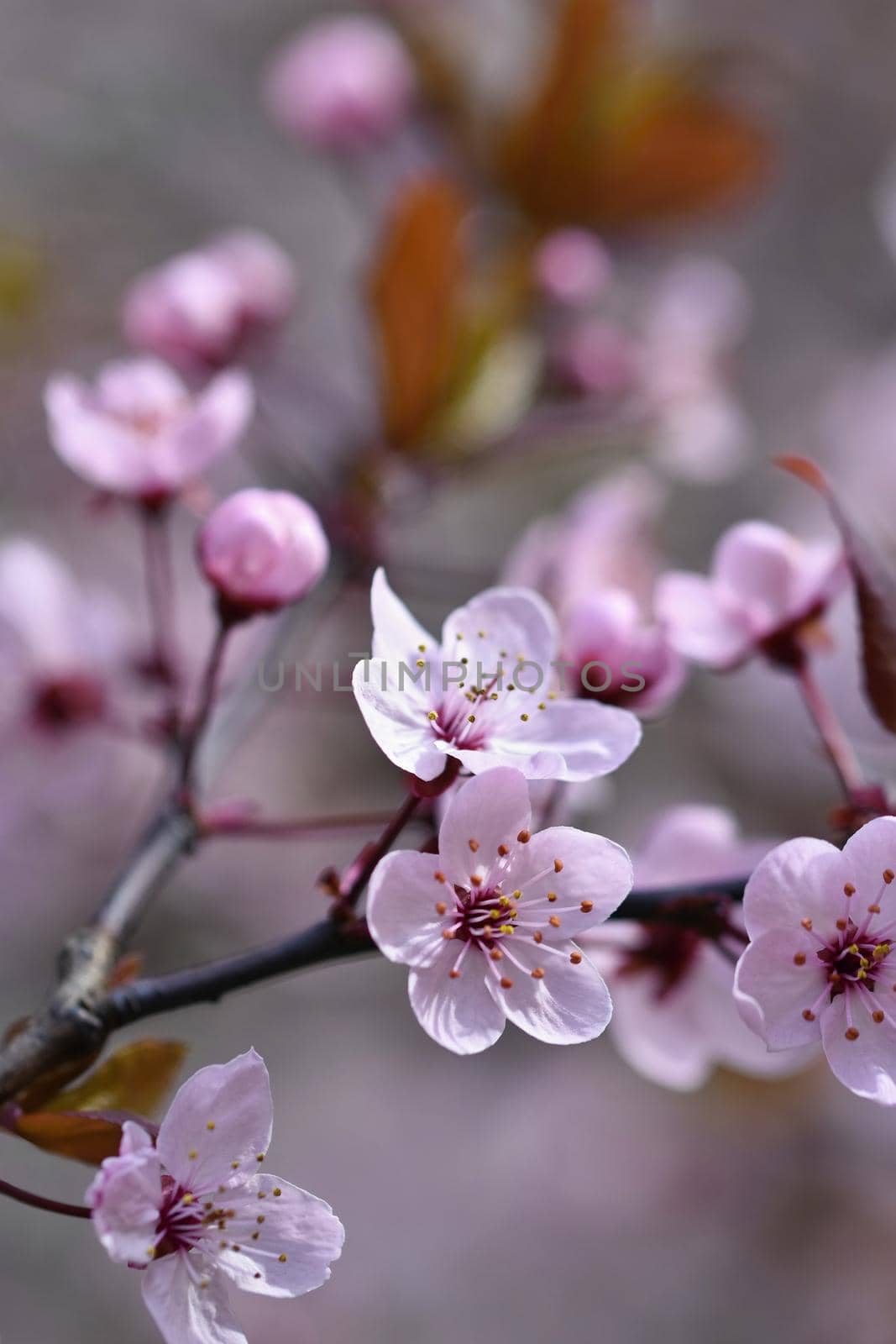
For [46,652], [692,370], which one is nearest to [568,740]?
[46,652]

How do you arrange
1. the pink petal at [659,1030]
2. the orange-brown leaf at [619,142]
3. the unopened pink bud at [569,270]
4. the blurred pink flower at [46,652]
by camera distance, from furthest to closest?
the orange-brown leaf at [619,142]
the unopened pink bud at [569,270]
the blurred pink flower at [46,652]
the pink petal at [659,1030]

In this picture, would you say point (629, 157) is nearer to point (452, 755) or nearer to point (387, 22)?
point (387, 22)

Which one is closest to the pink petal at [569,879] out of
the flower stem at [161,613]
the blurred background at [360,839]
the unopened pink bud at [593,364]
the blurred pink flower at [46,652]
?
the flower stem at [161,613]

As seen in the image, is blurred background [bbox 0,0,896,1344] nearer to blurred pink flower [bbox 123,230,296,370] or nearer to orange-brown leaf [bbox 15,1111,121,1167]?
blurred pink flower [bbox 123,230,296,370]

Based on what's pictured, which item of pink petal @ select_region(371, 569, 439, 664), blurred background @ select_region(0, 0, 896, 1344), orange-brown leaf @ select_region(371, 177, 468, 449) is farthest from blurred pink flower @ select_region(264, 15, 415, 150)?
pink petal @ select_region(371, 569, 439, 664)

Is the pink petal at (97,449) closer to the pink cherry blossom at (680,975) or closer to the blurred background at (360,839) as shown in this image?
the pink cherry blossom at (680,975)

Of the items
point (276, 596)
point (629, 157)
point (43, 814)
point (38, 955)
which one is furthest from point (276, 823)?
point (38, 955)
